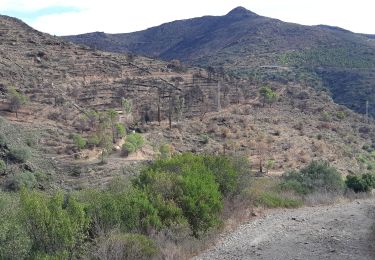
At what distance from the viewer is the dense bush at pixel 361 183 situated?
28.8 meters

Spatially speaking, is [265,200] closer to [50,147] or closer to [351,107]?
[50,147]

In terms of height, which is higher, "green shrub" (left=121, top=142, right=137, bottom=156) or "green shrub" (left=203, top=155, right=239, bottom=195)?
"green shrub" (left=203, top=155, right=239, bottom=195)

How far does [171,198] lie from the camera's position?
15414 millimetres

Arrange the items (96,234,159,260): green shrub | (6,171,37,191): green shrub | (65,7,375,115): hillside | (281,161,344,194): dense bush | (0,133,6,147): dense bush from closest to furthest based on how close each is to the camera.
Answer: (96,234,159,260): green shrub → (281,161,344,194): dense bush → (6,171,37,191): green shrub → (0,133,6,147): dense bush → (65,7,375,115): hillside

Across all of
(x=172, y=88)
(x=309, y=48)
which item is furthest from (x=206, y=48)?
(x=172, y=88)

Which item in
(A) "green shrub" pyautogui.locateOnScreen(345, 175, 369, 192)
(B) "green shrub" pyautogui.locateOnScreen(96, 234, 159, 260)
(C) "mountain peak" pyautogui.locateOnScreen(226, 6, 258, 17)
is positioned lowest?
(A) "green shrub" pyautogui.locateOnScreen(345, 175, 369, 192)

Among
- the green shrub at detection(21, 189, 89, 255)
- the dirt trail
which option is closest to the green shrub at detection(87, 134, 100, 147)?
the dirt trail

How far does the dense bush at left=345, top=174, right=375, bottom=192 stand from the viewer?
28.8 metres

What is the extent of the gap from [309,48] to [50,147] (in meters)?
66.5

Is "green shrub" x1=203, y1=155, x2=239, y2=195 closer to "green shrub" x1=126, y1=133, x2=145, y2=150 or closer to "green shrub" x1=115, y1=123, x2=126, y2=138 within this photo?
"green shrub" x1=126, y1=133, x2=145, y2=150

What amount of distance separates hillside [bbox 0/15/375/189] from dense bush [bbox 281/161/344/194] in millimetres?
9054

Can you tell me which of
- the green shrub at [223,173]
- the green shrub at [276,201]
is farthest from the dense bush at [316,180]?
the green shrub at [223,173]

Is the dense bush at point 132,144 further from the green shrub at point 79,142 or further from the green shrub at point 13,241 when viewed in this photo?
the green shrub at point 13,241

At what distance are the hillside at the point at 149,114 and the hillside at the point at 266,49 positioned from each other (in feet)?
32.0
